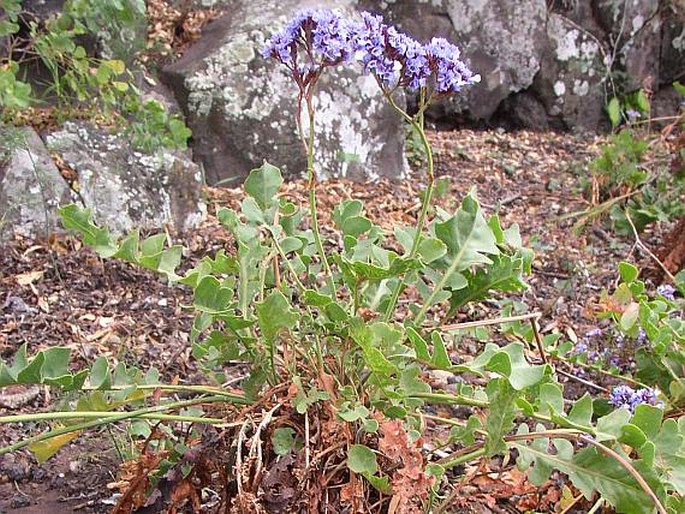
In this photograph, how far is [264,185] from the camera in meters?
1.73

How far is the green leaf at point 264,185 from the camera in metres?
1.72

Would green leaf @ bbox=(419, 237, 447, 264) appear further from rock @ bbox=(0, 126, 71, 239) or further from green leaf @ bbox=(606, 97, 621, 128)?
green leaf @ bbox=(606, 97, 621, 128)

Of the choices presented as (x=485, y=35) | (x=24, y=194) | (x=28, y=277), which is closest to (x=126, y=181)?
(x=24, y=194)

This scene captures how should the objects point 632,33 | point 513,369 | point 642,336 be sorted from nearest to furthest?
point 513,369, point 642,336, point 632,33

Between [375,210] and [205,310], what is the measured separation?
2368mm

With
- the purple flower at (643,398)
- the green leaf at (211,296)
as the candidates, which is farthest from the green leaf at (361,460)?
the purple flower at (643,398)

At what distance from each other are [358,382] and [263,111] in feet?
8.50

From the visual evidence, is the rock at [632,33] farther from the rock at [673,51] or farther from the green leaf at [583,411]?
the green leaf at [583,411]

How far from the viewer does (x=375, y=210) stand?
374 centimetres

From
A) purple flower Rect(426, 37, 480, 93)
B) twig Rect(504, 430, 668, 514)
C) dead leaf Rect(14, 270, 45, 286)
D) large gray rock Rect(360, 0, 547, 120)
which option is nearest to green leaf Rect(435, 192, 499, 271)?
purple flower Rect(426, 37, 480, 93)

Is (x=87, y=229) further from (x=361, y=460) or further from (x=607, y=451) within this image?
(x=607, y=451)

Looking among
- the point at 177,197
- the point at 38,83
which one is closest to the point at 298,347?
the point at 177,197

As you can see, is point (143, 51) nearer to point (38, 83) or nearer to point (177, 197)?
point (38, 83)

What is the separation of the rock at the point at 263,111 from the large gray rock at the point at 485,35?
1138 millimetres
